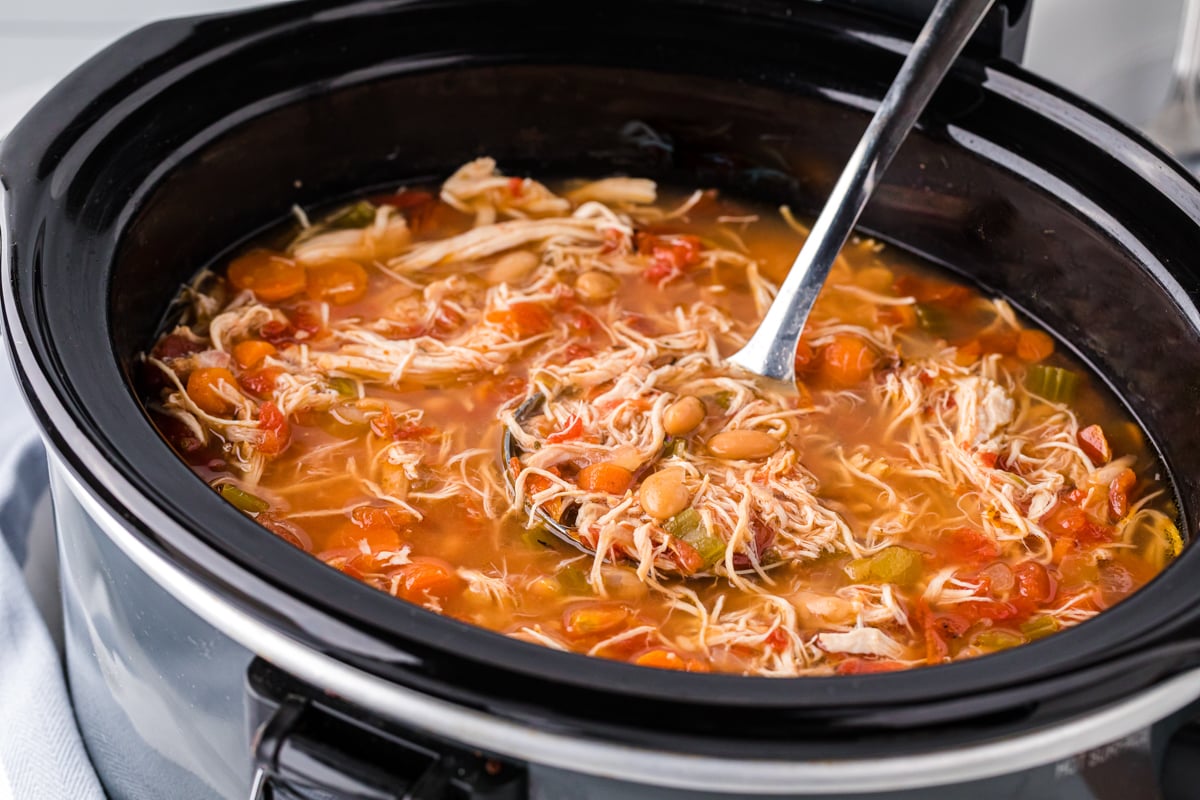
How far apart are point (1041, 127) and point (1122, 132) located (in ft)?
0.72

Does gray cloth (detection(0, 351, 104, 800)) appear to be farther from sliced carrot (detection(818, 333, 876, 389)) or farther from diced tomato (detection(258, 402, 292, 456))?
sliced carrot (detection(818, 333, 876, 389))

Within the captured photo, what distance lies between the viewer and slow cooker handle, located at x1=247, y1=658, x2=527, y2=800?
1998mm

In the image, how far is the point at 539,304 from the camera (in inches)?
138

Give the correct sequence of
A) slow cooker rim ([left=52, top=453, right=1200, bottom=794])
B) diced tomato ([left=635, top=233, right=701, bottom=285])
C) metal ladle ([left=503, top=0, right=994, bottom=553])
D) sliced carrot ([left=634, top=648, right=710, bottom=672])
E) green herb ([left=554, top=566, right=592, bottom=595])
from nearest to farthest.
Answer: slow cooker rim ([left=52, top=453, right=1200, bottom=794]) → sliced carrot ([left=634, top=648, right=710, bottom=672]) → green herb ([left=554, top=566, right=592, bottom=595]) → metal ladle ([left=503, top=0, right=994, bottom=553]) → diced tomato ([left=635, top=233, right=701, bottom=285])

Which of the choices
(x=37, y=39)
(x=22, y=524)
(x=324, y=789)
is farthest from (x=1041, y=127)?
(x=37, y=39)

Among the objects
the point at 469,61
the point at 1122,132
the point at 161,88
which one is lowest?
the point at 161,88

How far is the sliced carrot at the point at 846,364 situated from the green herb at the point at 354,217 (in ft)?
4.51

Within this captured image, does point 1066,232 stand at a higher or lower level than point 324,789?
higher

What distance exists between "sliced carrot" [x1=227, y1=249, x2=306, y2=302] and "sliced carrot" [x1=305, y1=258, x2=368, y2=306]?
3 centimetres

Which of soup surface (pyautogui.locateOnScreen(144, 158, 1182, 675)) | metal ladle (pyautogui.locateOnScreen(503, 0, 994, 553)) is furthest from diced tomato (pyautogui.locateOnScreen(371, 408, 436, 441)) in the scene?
metal ladle (pyautogui.locateOnScreen(503, 0, 994, 553))

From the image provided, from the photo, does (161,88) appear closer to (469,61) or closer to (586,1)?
(469,61)

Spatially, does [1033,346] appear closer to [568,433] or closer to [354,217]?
[568,433]

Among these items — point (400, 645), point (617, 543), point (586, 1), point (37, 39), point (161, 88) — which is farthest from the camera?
point (37, 39)

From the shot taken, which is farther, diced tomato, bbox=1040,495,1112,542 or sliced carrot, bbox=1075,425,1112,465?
sliced carrot, bbox=1075,425,1112,465
